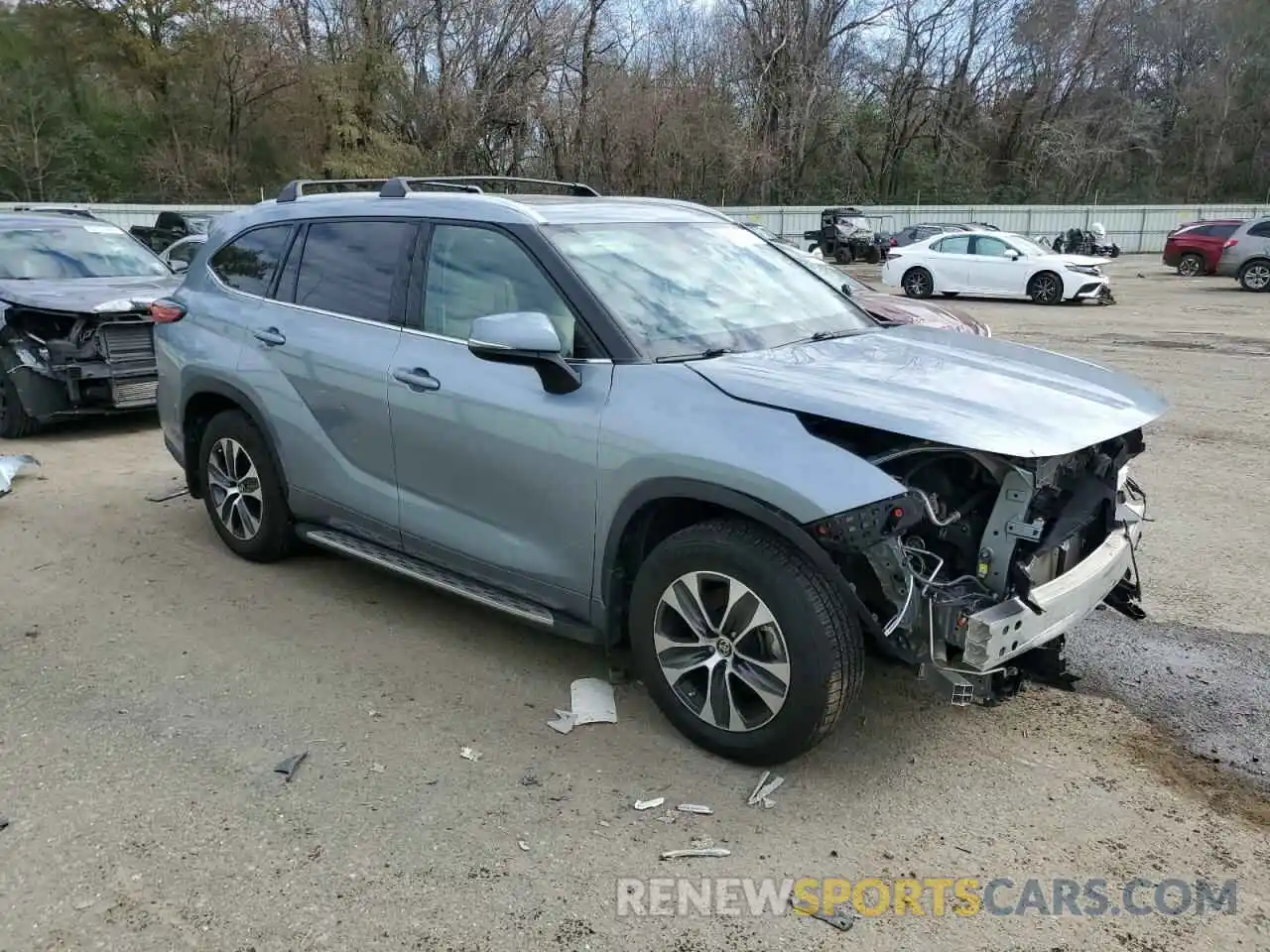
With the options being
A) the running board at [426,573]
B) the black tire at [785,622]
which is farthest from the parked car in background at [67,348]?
the black tire at [785,622]

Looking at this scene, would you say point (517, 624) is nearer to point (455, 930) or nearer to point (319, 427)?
point (319, 427)

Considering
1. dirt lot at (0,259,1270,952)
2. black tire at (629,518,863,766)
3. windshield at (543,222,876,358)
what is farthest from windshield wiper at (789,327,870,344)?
dirt lot at (0,259,1270,952)

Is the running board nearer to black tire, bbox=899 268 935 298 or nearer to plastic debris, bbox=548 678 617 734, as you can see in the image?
plastic debris, bbox=548 678 617 734

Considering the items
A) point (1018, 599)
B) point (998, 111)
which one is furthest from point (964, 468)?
point (998, 111)

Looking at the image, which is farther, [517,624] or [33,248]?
[33,248]

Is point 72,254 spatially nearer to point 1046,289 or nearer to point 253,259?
point 253,259

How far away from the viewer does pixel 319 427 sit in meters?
4.46

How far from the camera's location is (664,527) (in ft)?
11.4

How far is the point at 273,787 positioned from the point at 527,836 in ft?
2.94

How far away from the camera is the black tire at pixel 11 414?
7.92 m

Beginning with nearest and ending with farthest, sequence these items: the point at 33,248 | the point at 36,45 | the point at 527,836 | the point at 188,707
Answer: the point at 527,836 < the point at 188,707 < the point at 33,248 < the point at 36,45

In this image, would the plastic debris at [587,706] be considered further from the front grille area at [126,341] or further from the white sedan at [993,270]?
the white sedan at [993,270]

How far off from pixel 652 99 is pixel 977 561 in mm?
42178

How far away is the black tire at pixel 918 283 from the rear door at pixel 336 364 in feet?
62.4
